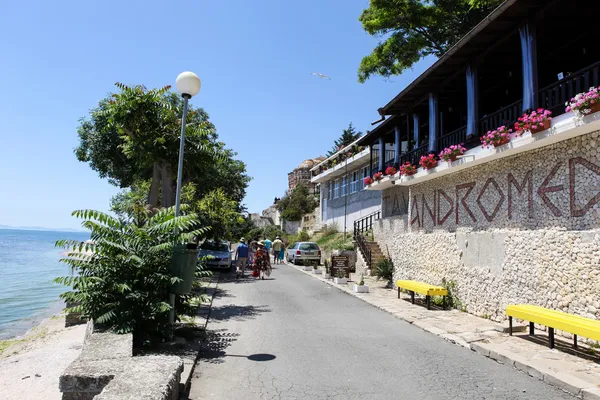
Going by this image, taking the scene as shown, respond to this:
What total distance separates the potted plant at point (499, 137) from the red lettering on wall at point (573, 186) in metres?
1.62

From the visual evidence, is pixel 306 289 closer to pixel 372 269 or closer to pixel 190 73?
pixel 372 269

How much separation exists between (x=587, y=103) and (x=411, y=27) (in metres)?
16.3

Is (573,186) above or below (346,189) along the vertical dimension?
below

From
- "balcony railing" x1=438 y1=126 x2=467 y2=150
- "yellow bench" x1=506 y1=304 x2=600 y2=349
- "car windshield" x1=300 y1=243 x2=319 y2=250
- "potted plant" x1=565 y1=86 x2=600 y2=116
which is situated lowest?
"yellow bench" x1=506 y1=304 x2=600 y2=349

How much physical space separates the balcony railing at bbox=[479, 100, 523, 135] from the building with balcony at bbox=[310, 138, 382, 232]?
15360 mm

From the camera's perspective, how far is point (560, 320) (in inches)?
277

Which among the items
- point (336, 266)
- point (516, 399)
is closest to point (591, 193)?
point (516, 399)

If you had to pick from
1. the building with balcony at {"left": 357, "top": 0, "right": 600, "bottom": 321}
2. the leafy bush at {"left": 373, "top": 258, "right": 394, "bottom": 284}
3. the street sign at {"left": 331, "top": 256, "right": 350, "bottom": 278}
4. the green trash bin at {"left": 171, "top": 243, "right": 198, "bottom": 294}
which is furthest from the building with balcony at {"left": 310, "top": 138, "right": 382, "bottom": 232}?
the green trash bin at {"left": 171, "top": 243, "right": 198, "bottom": 294}

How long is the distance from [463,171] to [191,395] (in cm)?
991

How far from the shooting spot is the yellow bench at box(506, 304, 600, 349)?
6.43 meters

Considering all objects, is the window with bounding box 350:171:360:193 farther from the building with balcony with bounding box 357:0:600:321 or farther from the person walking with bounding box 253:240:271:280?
the building with balcony with bounding box 357:0:600:321

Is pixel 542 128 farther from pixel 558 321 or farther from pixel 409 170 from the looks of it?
pixel 409 170

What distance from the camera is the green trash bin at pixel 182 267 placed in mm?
7207

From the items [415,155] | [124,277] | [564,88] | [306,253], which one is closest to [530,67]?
[564,88]
